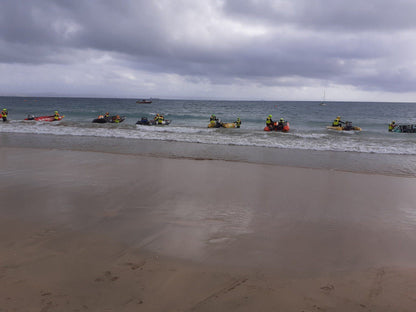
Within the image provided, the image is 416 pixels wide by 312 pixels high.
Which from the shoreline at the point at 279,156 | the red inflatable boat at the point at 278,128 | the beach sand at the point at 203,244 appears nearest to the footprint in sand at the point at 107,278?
the beach sand at the point at 203,244

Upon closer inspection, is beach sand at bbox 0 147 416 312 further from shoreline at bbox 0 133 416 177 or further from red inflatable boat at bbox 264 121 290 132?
red inflatable boat at bbox 264 121 290 132

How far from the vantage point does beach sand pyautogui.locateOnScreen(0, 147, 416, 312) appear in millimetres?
2676

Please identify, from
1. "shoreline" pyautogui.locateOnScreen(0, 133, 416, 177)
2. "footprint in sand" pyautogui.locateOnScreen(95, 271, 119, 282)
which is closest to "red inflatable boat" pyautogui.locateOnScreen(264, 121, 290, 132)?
"shoreline" pyautogui.locateOnScreen(0, 133, 416, 177)

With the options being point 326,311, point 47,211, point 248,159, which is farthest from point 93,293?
point 248,159

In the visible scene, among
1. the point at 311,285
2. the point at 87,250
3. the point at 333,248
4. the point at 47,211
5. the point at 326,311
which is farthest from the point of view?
the point at 47,211

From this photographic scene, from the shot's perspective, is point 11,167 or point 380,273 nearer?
point 380,273

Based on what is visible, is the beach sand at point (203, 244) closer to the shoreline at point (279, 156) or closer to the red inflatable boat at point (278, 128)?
the shoreline at point (279, 156)

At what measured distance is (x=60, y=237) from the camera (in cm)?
378

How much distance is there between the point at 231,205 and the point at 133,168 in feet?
12.7

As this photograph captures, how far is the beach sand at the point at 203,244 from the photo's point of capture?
2676mm

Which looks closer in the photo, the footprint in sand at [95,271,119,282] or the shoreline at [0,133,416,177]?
the footprint in sand at [95,271,119,282]

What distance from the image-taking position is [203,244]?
3691 millimetres

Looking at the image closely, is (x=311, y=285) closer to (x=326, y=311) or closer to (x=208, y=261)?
(x=326, y=311)

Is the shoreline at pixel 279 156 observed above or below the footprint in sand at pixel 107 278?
above
